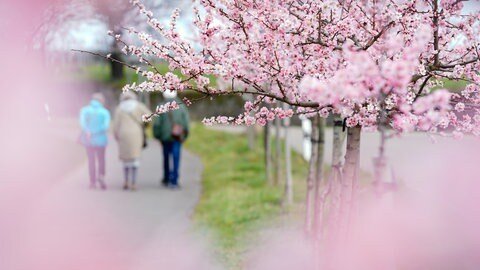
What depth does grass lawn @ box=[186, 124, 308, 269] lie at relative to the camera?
9.79 meters

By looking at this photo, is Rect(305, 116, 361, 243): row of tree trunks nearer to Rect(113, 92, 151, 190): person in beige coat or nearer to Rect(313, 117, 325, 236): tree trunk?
Rect(313, 117, 325, 236): tree trunk

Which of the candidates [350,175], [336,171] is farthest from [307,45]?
[336,171]

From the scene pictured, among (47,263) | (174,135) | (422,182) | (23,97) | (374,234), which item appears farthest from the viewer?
(23,97)

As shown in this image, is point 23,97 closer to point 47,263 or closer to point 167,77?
point 47,263

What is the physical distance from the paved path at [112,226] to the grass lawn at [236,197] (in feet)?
1.07

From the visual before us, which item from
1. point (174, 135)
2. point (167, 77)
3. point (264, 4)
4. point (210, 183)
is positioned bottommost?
point (210, 183)

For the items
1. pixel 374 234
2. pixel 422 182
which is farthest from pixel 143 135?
pixel 374 234

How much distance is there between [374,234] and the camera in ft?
25.0

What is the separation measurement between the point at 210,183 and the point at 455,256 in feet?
29.0

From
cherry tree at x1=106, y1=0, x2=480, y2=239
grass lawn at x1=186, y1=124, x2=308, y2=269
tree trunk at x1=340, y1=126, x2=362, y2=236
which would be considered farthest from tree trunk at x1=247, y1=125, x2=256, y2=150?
cherry tree at x1=106, y1=0, x2=480, y2=239

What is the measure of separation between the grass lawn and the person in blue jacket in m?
1.95

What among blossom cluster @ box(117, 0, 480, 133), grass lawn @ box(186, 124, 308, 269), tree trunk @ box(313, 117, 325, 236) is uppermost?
blossom cluster @ box(117, 0, 480, 133)

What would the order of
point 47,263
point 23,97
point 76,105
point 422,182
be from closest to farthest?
point 47,263 → point 422,182 → point 23,97 → point 76,105

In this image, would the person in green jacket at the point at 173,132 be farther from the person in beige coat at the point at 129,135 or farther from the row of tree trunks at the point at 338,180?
the row of tree trunks at the point at 338,180
